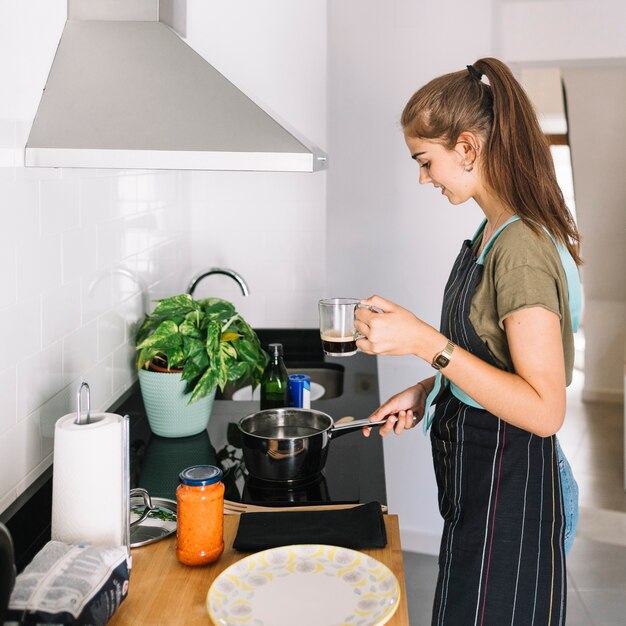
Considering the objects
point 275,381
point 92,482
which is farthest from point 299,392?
point 92,482

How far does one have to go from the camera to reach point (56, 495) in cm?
133

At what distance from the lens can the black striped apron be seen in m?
1.57

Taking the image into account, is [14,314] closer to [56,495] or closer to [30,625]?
[56,495]

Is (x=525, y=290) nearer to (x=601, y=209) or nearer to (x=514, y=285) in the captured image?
(x=514, y=285)

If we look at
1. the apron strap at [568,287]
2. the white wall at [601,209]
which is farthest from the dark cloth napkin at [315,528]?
the white wall at [601,209]

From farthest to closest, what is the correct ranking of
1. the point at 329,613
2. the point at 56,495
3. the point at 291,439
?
the point at 291,439, the point at 56,495, the point at 329,613

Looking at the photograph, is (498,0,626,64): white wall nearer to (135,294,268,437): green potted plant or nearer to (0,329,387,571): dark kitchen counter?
(0,329,387,571): dark kitchen counter

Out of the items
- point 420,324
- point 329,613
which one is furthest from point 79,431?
point 420,324

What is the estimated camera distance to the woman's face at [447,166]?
62.8 inches

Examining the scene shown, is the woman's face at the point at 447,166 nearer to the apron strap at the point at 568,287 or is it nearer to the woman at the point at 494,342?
the woman at the point at 494,342

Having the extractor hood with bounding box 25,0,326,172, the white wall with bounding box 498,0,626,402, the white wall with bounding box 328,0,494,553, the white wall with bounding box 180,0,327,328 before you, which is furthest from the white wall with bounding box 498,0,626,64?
the extractor hood with bounding box 25,0,326,172

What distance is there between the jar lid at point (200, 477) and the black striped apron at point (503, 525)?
0.54 meters

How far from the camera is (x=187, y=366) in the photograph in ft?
6.84

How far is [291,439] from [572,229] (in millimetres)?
707
